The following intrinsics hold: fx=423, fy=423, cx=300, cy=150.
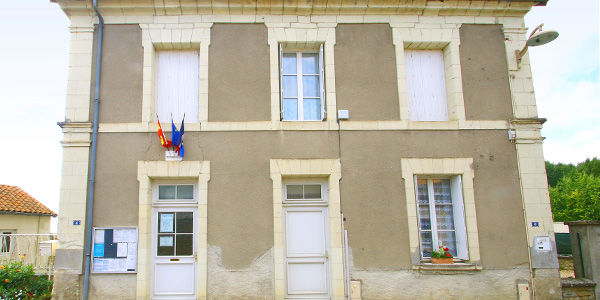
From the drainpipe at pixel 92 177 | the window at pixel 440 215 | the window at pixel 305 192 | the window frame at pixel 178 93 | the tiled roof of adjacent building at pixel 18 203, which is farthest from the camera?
the tiled roof of adjacent building at pixel 18 203

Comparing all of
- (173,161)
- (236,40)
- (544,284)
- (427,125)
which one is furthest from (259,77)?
(544,284)

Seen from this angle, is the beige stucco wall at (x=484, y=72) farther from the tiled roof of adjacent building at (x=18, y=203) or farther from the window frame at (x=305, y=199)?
the tiled roof of adjacent building at (x=18, y=203)

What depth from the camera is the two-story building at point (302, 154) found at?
6.84m

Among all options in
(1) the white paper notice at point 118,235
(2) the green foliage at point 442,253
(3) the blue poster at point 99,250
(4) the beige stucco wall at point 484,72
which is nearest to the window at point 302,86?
(4) the beige stucco wall at point 484,72

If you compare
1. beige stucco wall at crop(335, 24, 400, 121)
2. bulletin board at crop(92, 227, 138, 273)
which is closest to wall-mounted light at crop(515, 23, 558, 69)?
beige stucco wall at crop(335, 24, 400, 121)

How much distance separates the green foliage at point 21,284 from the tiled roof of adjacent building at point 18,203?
30.9 feet

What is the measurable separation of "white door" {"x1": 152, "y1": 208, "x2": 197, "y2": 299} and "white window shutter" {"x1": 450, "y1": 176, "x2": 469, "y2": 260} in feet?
14.5

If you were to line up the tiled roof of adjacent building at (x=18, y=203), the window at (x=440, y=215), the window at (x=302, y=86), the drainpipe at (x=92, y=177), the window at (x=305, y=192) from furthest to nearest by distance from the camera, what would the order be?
the tiled roof of adjacent building at (x=18, y=203), the window at (x=302, y=86), the window at (x=305, y=192), the window at (x=440, y=215), the drainpipe at (x=92, y=177)

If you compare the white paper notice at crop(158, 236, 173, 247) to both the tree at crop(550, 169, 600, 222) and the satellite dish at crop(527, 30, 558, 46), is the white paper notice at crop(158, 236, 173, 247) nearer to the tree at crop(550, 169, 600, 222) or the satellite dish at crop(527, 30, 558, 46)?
the satellite dish at crop(527, 30, 558, 46)

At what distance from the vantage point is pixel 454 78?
24.6 feet

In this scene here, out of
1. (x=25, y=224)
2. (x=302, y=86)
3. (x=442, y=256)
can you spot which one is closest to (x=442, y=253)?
(x=442, y=256)

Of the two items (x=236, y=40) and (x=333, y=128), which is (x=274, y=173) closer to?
(x=333, y=128)

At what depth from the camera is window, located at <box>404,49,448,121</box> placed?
7641 mm

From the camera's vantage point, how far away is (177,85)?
751 centimetres
